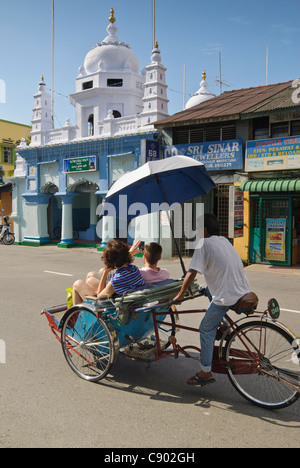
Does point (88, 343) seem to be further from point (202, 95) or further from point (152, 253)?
point (202, 95)

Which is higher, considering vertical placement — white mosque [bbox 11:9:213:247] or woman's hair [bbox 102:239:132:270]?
white mosque [bbox 11:9:213:247]

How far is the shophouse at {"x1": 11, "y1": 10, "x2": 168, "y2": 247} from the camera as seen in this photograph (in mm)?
18406

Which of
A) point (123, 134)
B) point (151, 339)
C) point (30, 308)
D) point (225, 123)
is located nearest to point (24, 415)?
point (151, 339)

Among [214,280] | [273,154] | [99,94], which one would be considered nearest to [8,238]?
[99,94]

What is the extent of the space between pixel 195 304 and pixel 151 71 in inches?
495

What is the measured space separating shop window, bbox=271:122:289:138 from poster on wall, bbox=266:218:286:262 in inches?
110

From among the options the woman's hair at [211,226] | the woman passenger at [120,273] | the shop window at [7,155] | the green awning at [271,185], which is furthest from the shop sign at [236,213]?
the shop window at [7,155]

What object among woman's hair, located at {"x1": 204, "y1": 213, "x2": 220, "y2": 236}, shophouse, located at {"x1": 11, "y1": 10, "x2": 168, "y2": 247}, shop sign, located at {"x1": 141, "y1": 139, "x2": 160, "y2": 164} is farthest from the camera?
shophouse, located at {"x1": 11, "y1": 10, "x2": 168, "y2": 247}

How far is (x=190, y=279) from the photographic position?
391 centimetres

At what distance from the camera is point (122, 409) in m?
3.74

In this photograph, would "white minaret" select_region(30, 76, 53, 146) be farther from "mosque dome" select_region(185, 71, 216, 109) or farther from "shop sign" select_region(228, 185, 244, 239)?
"shop sign" select_region(228, 185, 244, 239)

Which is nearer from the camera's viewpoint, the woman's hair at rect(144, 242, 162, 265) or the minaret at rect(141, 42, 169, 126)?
the woman's hair at rect(144, 242, 162, 265)

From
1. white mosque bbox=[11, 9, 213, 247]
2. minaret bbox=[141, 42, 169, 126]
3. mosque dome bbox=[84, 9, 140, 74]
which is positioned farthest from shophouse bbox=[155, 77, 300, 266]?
mosque dome bbox=[84, 9, 140, 74]

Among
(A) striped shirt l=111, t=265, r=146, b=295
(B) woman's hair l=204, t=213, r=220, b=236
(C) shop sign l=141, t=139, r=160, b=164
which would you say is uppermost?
(C) shop sign l=141, t=139, r=160, b=164
